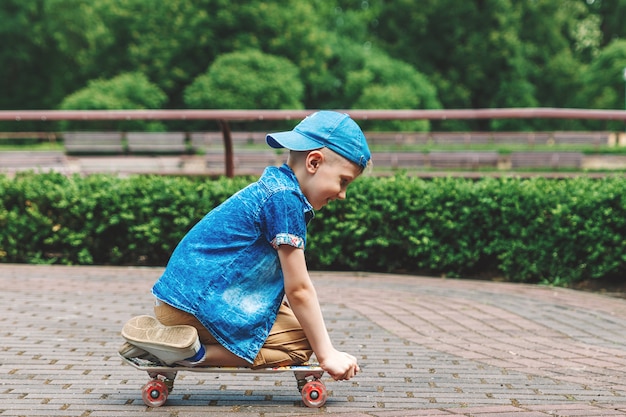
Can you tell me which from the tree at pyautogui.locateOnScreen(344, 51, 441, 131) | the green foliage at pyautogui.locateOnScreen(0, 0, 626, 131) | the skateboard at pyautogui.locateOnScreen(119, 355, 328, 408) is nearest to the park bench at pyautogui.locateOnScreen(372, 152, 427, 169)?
the skateboard at pyautogui.locateOnScreen(119, 355, 328, 408)

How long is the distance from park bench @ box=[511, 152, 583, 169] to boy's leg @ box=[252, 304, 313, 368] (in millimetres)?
12074

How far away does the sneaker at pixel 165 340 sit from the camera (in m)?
3.15

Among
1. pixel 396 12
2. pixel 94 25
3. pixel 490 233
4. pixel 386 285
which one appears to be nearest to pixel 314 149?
pixel 386 285

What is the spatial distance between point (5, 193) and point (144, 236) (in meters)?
1.54

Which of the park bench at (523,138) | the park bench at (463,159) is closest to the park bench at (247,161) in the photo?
the park bench at (463,159)

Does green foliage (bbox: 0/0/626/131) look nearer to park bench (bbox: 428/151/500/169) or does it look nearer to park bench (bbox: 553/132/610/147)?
park bench (bbox: 553/132/610/147)

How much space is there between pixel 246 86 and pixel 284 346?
2201 centimetres

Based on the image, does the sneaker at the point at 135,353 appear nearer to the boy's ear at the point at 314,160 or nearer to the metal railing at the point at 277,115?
the boy's ear at the point at 314,160

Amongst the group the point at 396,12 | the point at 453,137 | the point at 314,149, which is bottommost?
the point at 453,137

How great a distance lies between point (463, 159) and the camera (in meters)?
14.6

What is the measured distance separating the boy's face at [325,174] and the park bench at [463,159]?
999 centimetres

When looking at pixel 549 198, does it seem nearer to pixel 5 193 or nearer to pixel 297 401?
pixel 297 401

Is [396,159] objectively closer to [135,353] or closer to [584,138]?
[135,353]

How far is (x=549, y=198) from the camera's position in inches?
291
